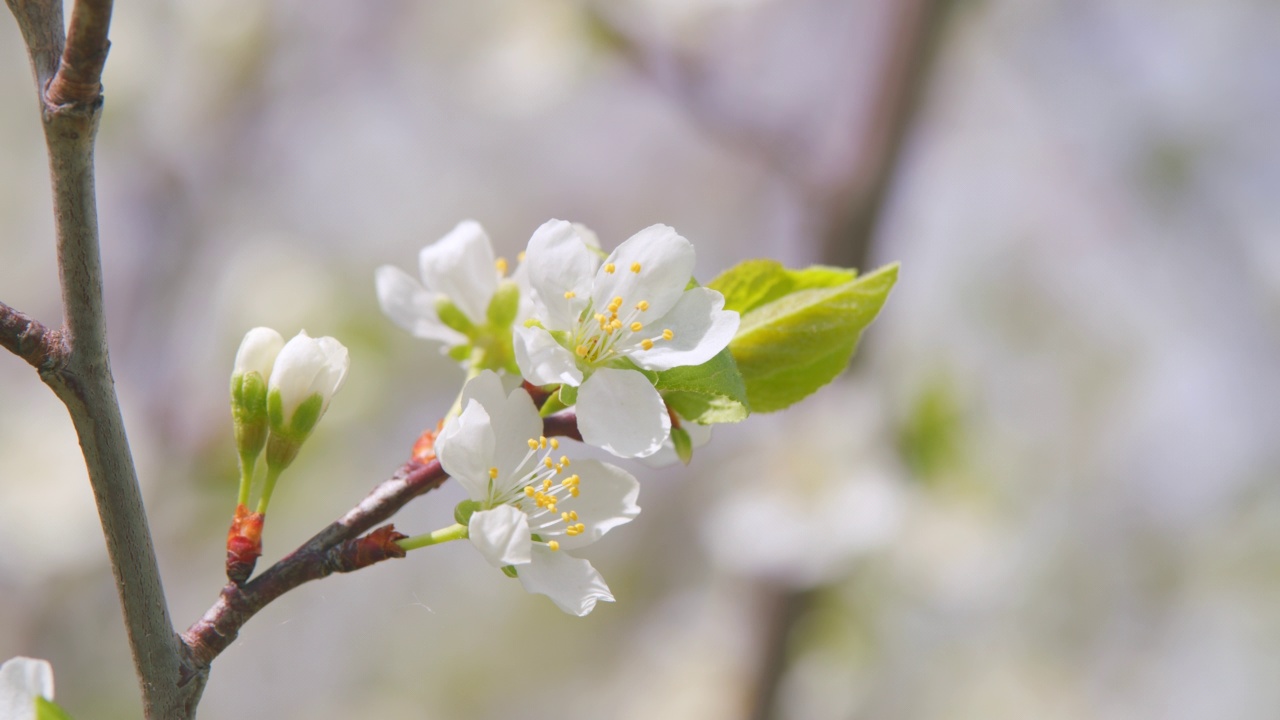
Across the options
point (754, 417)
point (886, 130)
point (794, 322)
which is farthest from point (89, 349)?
point (754, 417)

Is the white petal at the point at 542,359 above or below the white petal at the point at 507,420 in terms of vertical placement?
above

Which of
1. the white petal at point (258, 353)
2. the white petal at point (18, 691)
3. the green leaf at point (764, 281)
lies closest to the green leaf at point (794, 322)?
the green leaf at point (764, 281)

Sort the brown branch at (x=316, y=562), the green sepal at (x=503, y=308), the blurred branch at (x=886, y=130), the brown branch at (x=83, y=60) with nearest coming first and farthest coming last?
the brown branch at (x=83, y=60) < the brown branch at (x=316, y=562) < the green sepal at (x=503, y=308) < the blurred branch at (x=886, y=130)

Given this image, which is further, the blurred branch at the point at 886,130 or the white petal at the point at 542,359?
the blurred branch at the point at 886,130

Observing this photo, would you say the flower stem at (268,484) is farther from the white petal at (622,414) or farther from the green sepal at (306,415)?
the white petal at (622,414)

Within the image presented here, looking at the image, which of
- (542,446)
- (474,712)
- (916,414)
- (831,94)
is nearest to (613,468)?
(542,446)

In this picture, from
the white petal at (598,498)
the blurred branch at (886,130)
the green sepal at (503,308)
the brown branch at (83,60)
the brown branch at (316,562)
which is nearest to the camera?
the brown branch at (83,60)
